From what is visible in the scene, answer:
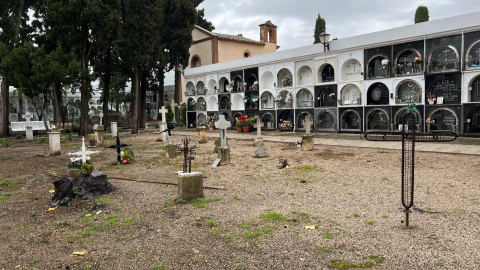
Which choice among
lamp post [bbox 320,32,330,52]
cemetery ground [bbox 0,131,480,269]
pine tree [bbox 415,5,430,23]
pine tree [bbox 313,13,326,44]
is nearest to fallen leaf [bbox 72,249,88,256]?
cemetery ground [bbox 0,131,480,269]

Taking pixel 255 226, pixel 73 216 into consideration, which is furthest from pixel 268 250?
pixel 73 216

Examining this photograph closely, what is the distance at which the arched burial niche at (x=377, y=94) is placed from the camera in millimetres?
18591

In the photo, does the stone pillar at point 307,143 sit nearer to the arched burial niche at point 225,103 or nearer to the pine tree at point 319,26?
the arched burial niche at point 225,103

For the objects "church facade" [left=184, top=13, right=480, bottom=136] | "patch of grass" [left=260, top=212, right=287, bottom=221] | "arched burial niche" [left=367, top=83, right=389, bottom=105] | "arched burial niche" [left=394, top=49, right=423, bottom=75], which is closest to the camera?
"patch of grass" [left=260, top=212, right=287, bottom=221]

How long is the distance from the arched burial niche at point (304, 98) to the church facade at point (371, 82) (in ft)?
0.21

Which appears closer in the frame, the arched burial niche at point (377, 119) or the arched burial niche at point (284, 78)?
the arched burial niche at point (377, 119)

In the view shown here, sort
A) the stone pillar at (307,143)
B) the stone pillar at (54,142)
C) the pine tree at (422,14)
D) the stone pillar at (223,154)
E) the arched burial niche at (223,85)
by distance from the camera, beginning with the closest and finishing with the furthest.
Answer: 1. the stone pillar at (223,154)
2. the stone pillar at (54,142)
3. the stone pillar at (307,143)
4. the pine tree at (422,14)
5. the arched burial niche at (223,85)

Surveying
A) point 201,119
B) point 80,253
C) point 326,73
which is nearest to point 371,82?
point 326,73

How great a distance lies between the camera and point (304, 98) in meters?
22.7

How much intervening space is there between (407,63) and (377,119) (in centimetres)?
323

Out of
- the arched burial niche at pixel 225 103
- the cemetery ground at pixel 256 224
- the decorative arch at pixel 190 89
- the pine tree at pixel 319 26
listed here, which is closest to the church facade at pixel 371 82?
the arched burial niche at pixel 225 103

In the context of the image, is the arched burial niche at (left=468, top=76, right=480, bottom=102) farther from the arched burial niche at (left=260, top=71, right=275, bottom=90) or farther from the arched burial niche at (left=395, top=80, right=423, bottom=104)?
the arched burial niche at (left=260, top=71, right=275, bottom=90)

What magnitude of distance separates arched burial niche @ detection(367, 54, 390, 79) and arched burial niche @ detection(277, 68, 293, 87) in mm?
5419

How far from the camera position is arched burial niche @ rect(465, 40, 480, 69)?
15500mm
